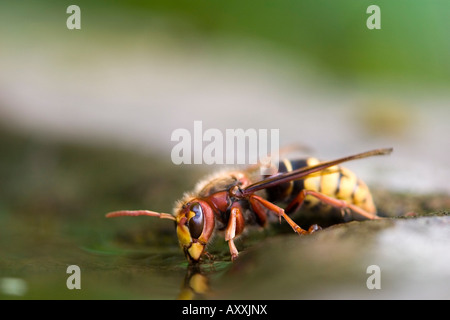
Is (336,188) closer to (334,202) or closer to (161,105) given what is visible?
(334,202)

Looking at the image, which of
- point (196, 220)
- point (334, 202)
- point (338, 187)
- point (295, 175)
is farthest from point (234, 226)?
point (338, 187)

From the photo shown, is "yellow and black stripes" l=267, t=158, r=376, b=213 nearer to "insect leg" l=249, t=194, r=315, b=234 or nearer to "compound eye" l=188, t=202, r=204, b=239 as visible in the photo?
"insect leg" l=249, t=194, r=315, b=234

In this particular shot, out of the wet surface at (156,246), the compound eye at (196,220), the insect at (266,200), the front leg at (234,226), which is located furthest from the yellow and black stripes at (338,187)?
the compound eye at (196,220)

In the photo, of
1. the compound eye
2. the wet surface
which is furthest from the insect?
the wet surface

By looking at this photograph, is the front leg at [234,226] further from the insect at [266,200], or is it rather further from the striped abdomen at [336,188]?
the striped abdomen at [336,188]

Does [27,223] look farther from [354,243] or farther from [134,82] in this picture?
[134,82]
